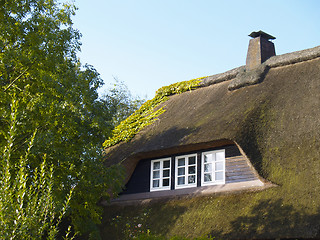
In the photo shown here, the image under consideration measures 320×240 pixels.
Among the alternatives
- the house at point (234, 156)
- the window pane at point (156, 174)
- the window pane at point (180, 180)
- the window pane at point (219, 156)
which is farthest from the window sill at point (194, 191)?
the window pane at point (219, 156)

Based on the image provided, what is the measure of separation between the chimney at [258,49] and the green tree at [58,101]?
18.8 ft

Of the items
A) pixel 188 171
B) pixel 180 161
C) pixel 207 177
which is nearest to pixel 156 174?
pixel 180 161

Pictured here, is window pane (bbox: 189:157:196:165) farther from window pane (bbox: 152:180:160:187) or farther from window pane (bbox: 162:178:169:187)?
window pane (bbox: 152:180:160:187)

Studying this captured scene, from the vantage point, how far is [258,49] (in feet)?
48.6

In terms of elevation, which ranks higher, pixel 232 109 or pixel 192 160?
pixel 232 109

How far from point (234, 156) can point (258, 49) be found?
5459mm

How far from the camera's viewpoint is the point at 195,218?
9.85 m

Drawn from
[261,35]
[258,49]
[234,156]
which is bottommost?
[234,156]

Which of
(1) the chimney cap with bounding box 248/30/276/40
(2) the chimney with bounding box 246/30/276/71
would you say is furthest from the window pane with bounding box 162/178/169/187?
(1) the chimney cap with bounding box 248/30/276/40

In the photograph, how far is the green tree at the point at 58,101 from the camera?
9.99m

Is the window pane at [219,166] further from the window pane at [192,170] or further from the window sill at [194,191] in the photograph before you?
the window pane at [192,170]

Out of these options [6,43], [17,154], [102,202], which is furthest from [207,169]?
[6,43]

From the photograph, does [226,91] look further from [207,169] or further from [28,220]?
[28,220]

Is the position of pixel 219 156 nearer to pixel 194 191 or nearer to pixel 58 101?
pixel 194 191
